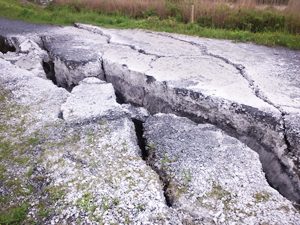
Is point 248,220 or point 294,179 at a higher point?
point 248,220

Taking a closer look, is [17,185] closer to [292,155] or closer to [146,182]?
[146,182]

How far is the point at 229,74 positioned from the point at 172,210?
2.63m

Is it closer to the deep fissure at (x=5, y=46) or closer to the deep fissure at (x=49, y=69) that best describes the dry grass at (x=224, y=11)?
the deep fissure at (x=5, y=46)

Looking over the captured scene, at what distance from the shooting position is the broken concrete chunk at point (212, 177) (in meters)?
2.52

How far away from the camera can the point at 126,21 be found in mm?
8469

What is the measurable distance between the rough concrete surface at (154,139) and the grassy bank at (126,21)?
0.99 metres

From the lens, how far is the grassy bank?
6.51 m

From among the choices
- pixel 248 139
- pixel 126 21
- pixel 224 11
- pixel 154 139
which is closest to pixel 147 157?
pixel 154 139

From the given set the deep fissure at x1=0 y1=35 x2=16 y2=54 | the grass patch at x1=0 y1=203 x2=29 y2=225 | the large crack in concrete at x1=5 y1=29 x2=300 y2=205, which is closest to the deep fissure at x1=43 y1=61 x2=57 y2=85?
the large crack in concrete at x1=5 y1=29 x2=300 y2=205

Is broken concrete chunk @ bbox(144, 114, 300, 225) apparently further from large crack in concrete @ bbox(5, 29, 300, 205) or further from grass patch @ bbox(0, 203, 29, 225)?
grass patch @ bbox(0, 203, 29, 225)

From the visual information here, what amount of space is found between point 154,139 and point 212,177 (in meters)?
0.79

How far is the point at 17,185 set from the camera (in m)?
2.88

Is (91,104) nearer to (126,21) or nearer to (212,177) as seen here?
(212,177)

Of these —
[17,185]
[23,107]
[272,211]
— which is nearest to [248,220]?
[272,211]
